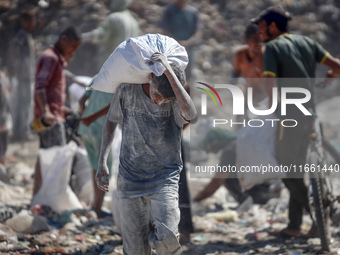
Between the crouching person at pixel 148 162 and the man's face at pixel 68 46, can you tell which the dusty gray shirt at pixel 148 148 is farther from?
the man's face at pixel 68 46

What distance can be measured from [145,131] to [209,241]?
194 centimetres

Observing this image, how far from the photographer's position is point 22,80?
9.05 m

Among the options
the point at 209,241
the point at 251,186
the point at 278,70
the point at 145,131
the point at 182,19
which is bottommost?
the point at 209,241

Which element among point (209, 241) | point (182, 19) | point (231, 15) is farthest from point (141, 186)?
point (231, 15)

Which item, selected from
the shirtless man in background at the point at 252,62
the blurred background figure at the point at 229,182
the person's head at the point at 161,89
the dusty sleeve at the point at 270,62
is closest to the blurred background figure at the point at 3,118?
the blurred background figure at the point at 229,182

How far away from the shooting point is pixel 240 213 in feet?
19.4

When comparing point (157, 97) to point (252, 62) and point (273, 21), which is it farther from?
point (252, 62)

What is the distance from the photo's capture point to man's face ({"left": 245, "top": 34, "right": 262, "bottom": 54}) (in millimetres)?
6082

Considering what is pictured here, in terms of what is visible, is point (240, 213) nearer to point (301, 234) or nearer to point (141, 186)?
point (301, 234)

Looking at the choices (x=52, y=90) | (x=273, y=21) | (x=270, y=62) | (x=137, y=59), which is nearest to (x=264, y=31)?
(x=273, y=21)

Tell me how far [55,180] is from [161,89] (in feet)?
8.15

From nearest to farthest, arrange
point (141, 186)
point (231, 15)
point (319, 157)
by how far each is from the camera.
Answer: point (141, 186) < point (319, 157) < point (231, 15)

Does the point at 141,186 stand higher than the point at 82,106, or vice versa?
the point at 82,106

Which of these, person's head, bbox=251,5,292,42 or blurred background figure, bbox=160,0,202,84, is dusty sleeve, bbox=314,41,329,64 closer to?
person's head, bbox=251,5,292,42
